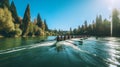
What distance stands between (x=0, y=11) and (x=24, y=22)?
29497mm

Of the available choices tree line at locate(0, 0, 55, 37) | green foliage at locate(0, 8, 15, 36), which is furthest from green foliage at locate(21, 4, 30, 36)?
green foliage at locate(0, 8, 15, 36)

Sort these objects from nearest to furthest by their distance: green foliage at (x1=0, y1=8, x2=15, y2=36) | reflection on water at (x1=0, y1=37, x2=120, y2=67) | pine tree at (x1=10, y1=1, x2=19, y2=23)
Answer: reflection on water at (x1=0, y1=37, x2=120, y2=67)
green foliage at (x1=0, y1=8, x2=15, y2=36)
pine tree at (x1=10, y1=1, x2=19, y2=23)

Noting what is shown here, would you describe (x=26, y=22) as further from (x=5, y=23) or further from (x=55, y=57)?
(x=55, y=57)

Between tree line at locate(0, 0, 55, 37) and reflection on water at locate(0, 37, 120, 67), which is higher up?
tree line at locate(0, 0, 55, 37)

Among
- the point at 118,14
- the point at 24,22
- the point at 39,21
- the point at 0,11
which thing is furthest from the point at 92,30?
the point at 0,11

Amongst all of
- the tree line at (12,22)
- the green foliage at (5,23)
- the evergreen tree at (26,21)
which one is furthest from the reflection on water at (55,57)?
the evergreen tree at (26,21)

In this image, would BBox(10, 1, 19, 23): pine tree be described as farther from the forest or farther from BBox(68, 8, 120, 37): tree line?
BBox(68, 8, 120, 37): tree line

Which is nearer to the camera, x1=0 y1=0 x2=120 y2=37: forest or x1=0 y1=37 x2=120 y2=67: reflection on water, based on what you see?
x1=0 y1=37 x2=120 y2=67: reflection on water

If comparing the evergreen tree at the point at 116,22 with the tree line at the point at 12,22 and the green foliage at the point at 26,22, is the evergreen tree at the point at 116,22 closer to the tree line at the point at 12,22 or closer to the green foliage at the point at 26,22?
the tree line at the point at 12,22

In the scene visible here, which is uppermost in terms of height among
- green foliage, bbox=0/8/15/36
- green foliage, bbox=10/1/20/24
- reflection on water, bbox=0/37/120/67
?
green foliage, bbox=10/1/20/24

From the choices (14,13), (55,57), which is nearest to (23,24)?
(14,13)

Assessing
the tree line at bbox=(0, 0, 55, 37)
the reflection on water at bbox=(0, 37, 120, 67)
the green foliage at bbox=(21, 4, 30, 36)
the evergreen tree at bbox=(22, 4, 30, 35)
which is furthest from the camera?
the evergreen tree at bbox=(22, 4, 30, 35)

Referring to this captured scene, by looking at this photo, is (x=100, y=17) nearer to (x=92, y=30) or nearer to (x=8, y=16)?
(x=92, y=30)

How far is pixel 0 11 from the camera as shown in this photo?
64.5 m
